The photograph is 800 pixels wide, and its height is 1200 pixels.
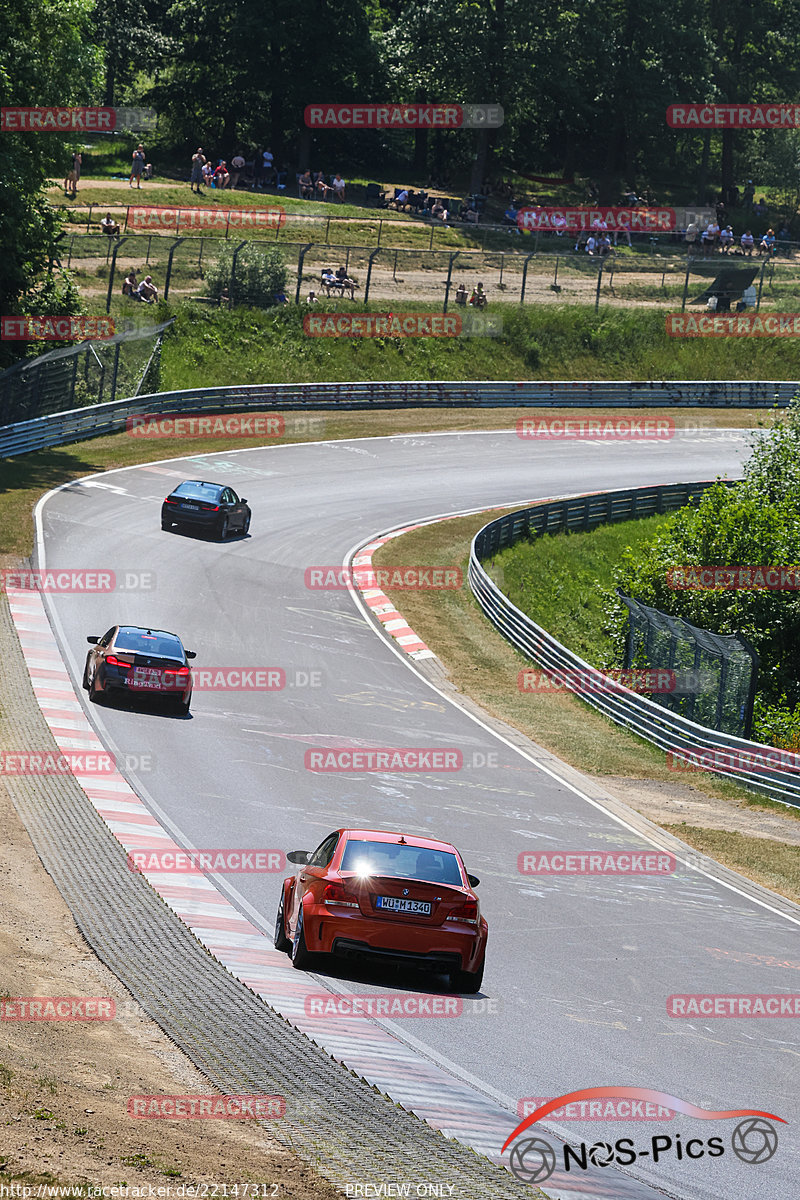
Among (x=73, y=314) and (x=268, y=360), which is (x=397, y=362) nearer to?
(x=268, y=360)

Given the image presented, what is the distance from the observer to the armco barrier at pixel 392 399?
42000 millimetres

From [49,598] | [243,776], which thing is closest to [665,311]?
[49,598]

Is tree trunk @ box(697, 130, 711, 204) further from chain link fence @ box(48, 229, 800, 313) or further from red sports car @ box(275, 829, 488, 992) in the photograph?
red sports car @ box(275, 829, 488, 992)

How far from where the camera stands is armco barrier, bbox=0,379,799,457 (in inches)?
1654

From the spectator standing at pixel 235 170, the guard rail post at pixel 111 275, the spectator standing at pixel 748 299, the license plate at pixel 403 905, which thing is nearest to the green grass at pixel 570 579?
the guard rail post at pixel 111 275

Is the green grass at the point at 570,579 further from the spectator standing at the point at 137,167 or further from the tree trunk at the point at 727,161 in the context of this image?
the tree trunk at the point at 727,161

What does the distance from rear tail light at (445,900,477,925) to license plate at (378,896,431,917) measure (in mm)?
214

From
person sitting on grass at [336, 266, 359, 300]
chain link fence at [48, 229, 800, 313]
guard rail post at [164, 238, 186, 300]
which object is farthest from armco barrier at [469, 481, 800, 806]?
guard rail post at [164, 238, 186, 300]

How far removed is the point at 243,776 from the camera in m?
18.8

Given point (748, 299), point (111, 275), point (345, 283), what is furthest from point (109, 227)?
point (748, 299)

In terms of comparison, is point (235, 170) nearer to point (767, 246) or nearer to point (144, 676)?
point (767, 246)

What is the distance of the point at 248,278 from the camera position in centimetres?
5619

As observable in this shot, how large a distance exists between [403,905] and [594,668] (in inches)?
701

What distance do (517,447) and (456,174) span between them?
3770 centimetres
